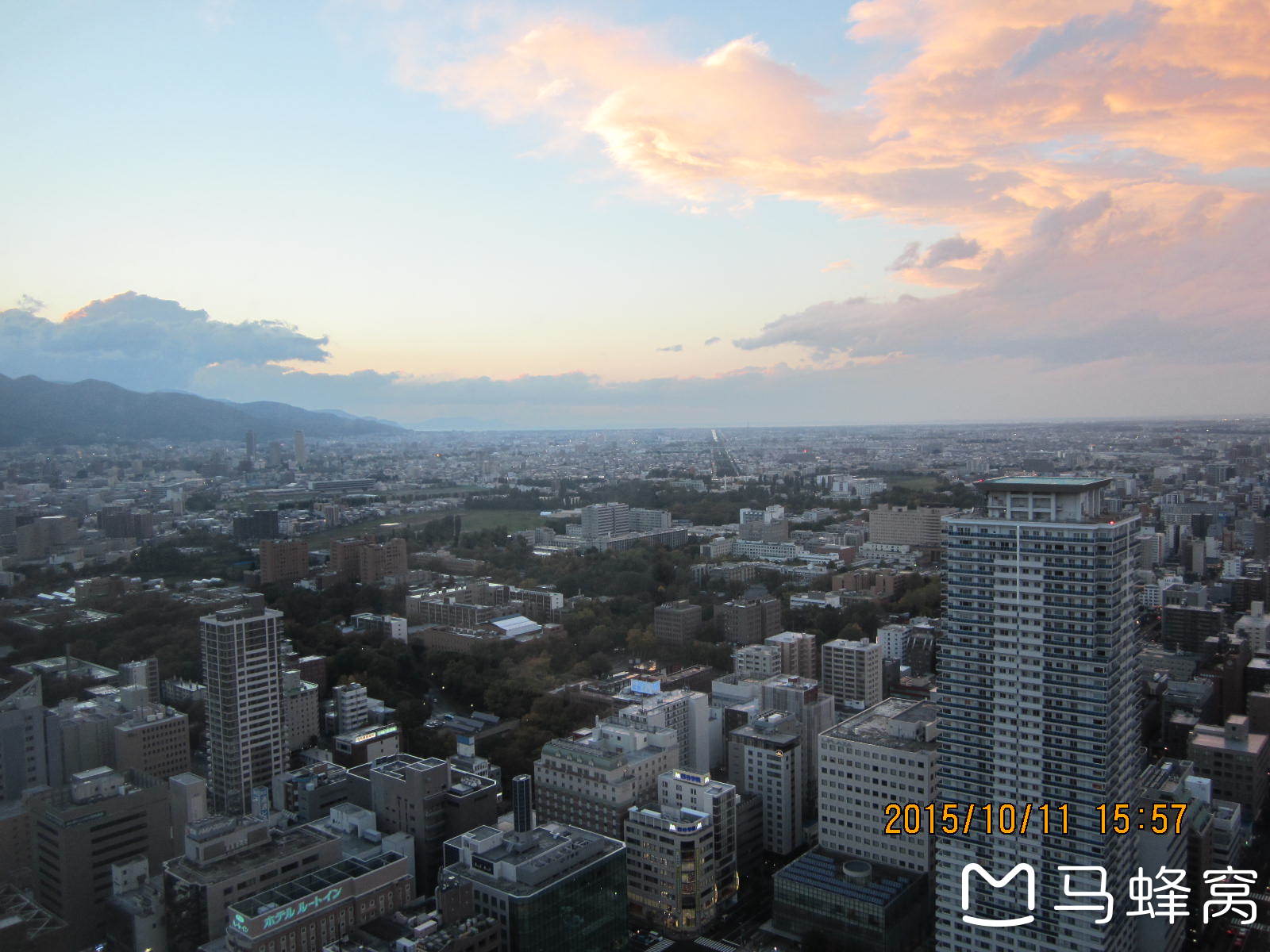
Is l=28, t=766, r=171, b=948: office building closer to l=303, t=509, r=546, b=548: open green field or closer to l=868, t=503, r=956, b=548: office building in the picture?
l=303, t=509, r=546, b=548: open green field

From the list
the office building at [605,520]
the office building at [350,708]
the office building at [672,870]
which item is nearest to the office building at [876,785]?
the office building at [672,870]

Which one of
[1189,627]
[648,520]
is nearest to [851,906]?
[1189,627]

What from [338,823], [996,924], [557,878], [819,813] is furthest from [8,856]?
[996,924]

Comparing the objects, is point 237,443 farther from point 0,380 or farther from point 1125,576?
point 1125,576

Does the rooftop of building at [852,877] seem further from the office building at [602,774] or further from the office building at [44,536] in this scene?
the office building at [44,536]

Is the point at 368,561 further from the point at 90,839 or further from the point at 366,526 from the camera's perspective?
the point at 90,839

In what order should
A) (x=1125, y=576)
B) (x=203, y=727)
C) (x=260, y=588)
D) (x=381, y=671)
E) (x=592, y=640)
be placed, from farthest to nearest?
(x=260, y=588) < (x=592, y=640) < (x=381, y=671) < (x=203, y=727) < (x=1125, y=576)
